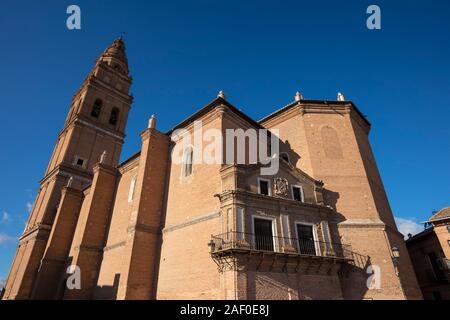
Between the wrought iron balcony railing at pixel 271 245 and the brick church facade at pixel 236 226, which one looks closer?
the wrought iron balcony railing at pixel 271 245

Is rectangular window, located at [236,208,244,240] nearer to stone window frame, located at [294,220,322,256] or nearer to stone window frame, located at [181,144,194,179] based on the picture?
stone window frame, located at [294,220,322,256]

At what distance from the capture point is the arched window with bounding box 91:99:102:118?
33188 mm

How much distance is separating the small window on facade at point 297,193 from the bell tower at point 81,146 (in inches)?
822

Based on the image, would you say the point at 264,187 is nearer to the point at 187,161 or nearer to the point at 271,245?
the point at 271,245

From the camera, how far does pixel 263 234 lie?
43.9 feet

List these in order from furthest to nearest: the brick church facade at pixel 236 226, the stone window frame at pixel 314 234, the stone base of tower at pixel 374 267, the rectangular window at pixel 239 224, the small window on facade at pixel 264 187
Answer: the small window on facade at pixel 264 187, the stone base of tower at pixel 374 267, the stone window frame at pixel 314 234, the brick church facade at pixel 236 226, the rectangular window at pixel 239 224

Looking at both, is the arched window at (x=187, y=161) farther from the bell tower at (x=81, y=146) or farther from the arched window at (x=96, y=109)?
the arched window at (x=96, y=109)

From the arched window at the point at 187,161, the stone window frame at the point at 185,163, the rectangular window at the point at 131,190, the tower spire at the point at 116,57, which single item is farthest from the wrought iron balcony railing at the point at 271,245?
the tower spire at the point at 116,57

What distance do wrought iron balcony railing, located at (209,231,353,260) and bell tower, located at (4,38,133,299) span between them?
1938 cm

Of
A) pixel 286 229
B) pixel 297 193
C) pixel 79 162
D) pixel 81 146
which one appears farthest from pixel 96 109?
pixel 286 229

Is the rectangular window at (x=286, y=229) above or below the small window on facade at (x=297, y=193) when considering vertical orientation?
below

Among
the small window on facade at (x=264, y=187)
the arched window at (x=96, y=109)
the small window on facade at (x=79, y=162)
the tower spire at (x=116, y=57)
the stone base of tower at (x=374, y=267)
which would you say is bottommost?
the stone base of tower at (x=374, y=267)

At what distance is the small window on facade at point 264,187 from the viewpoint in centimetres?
1473

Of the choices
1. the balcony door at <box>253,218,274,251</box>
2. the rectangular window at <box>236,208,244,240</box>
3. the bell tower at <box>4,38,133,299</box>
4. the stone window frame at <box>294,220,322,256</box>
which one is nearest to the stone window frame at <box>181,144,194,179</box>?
the rectangular window at <box>236,208,244,240</box>
